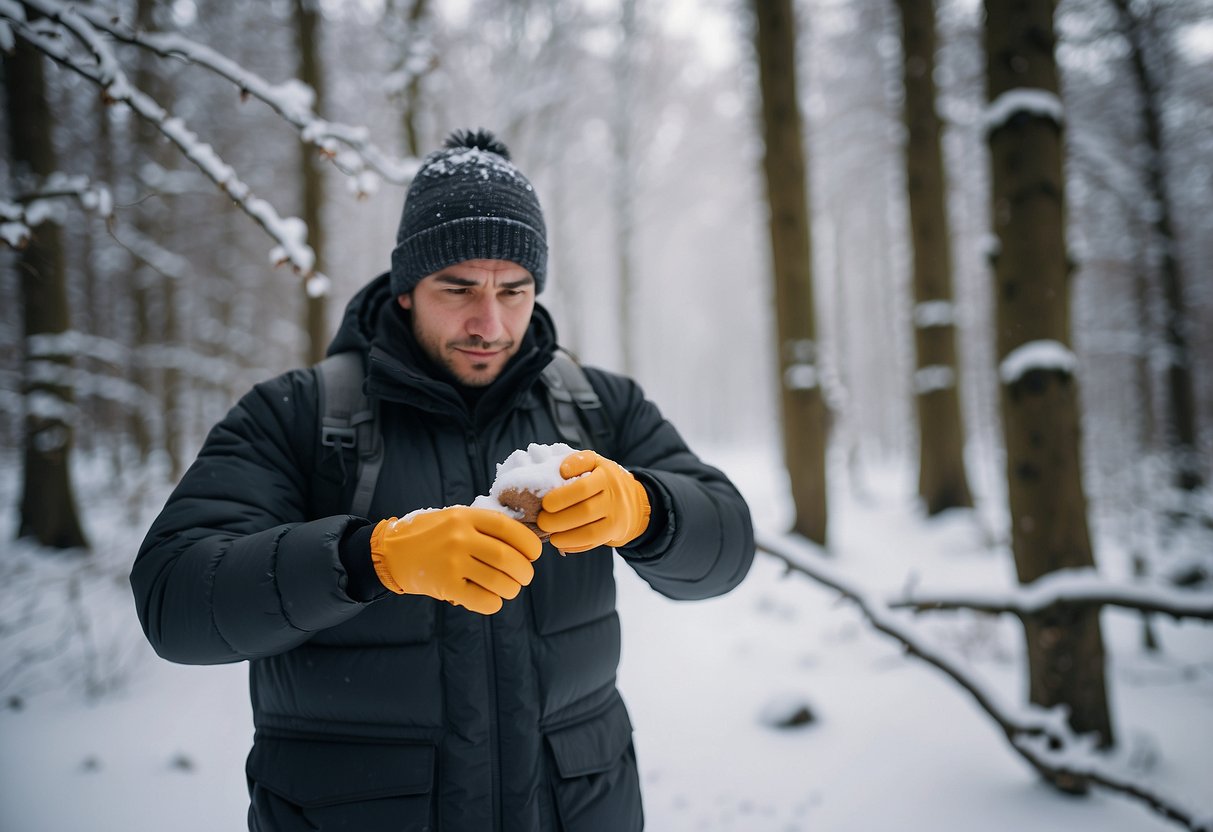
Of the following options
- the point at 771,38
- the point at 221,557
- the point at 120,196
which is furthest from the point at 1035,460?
the point at 120,196

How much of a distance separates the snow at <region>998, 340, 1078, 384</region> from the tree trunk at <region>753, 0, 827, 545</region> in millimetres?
3622

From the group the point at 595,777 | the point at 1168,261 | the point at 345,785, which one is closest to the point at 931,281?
the point at 1168,261

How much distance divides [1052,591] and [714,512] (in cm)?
239

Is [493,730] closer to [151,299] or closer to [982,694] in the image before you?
[982,694]

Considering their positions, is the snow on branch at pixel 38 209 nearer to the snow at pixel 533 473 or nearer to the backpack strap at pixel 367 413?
the backpack strap at pixel 367 413

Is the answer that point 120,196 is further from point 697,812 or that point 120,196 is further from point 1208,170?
point 1208,170

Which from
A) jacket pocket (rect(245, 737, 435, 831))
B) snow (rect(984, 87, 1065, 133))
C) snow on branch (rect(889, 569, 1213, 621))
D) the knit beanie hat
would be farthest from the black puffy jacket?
snow (rect(984, 87, 1065, 133))

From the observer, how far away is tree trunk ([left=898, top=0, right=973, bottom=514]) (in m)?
7.78

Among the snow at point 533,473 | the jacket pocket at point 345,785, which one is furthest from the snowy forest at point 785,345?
the jacket pocket at point 345,785

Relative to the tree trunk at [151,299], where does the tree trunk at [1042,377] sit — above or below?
below

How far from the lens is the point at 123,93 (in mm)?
2072

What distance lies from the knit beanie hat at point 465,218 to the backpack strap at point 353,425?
37cm

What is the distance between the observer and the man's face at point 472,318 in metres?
1.64

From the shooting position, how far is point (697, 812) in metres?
3.09
